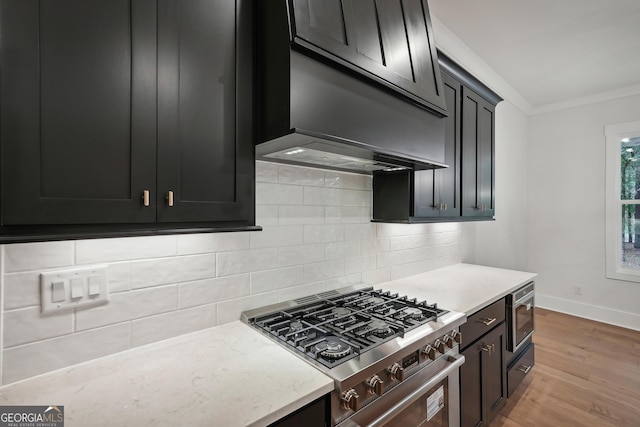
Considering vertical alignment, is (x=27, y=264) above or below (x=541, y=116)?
below

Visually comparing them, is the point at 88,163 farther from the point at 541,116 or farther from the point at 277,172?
the point at 541,116

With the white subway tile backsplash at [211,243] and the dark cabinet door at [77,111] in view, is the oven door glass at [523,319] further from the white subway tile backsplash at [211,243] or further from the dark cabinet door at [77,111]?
the dark cabinet door at [77,111]

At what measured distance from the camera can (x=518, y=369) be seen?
2.23m

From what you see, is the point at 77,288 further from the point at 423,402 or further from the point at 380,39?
the point at 380,39

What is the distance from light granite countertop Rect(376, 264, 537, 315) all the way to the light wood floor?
949mm

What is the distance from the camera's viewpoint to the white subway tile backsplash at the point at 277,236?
4.78 feet

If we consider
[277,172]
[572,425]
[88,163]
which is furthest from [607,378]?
[88,163]

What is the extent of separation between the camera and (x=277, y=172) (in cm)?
151

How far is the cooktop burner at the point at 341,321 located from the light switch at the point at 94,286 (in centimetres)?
62

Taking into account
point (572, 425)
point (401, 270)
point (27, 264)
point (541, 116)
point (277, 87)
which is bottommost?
point (572, 425)

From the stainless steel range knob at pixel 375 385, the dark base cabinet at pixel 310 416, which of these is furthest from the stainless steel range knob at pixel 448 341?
the dark base cabinet at pixel 310 416

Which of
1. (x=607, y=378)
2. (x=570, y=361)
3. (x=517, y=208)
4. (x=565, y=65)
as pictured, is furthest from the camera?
(x=517, y=208)

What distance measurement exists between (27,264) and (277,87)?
100cm

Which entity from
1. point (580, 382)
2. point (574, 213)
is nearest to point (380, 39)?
point (580, 382)
